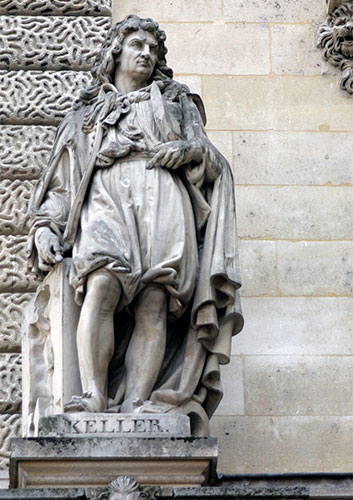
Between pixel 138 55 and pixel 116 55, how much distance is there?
12cm

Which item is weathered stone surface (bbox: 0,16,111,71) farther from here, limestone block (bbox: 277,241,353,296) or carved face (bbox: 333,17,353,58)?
limestone block (bbox: 277,241,353,296)

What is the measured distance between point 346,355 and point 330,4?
2.01 m

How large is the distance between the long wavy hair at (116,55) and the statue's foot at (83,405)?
1.63m

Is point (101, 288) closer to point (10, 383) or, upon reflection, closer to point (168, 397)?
point (168, 397)

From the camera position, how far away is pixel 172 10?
11.2 m

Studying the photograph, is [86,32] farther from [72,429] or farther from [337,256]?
[72,429]

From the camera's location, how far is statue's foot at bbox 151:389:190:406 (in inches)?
359

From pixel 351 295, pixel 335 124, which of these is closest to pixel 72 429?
pixel 351 295

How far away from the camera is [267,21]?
36.8ft

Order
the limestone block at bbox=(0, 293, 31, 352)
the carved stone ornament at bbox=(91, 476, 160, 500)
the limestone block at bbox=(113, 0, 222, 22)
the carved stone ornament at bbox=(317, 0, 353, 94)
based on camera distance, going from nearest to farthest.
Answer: the carved stone ornament at bbox=(91, 476, 160, 500)
the limestone block at bbox=(0, 293, 31, 352)
the carved stone ornament at bbox=(317, 0, 353, 94)
the limestone block at bbox=(113, 0, 222, 22)

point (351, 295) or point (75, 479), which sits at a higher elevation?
point (351, 295)

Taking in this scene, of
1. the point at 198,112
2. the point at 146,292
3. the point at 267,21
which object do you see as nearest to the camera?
the point at 146,292

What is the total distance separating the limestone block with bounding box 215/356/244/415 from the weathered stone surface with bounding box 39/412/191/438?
4.10ft

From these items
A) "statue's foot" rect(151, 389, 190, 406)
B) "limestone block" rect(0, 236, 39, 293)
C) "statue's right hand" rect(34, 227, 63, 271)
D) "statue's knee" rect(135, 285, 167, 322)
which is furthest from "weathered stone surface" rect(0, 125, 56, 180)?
"statue's foot" rect(151, 389, 190, 406)
